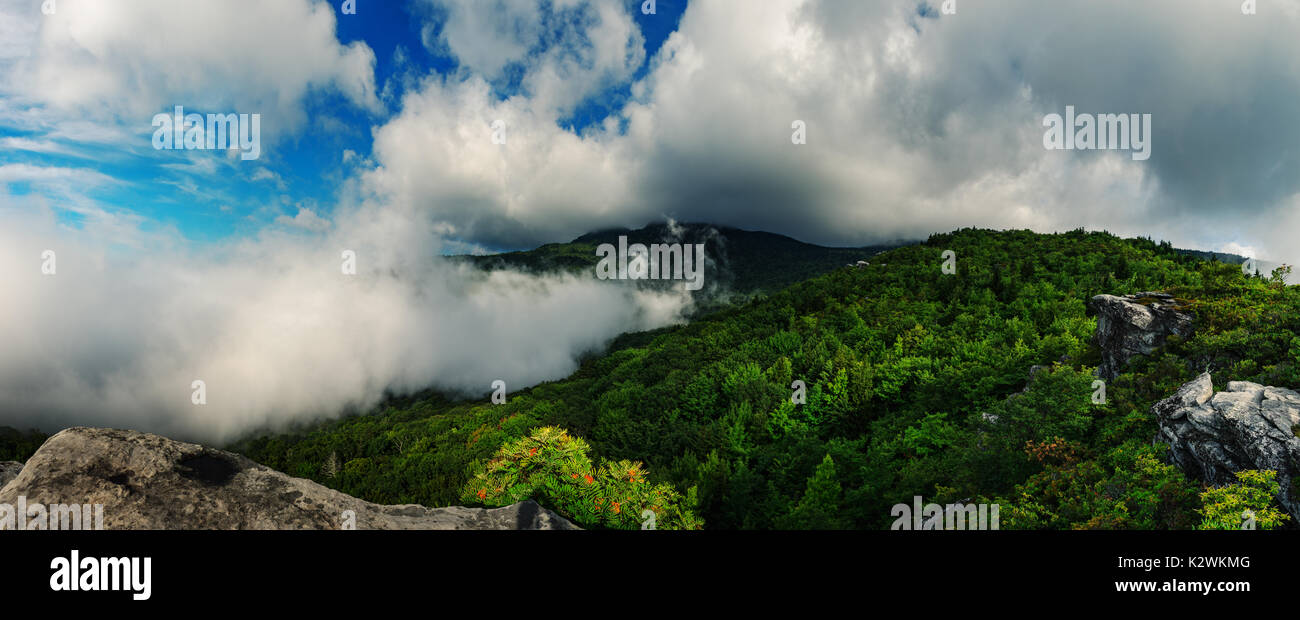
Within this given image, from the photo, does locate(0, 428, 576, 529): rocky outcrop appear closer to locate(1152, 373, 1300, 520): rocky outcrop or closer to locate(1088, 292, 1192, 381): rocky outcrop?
locate(1152, 373, 1300, 520): rocky outcrop

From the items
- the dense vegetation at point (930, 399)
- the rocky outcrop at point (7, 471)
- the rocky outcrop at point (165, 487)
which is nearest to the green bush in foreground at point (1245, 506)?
the dense vegetation at point (930, 399)

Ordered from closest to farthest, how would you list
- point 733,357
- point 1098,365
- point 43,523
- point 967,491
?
point 43,523
point 967,491
point 1098,365
point 733,357

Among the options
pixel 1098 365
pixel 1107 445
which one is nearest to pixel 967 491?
pixel 1107 445

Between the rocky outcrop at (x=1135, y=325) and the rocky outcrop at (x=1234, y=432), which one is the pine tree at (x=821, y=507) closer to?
the rocky outcrop at (x=1234, y=432)

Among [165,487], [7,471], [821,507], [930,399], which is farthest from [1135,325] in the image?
[7,471]

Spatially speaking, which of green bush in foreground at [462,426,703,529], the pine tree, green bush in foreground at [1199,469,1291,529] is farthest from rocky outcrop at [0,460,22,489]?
→ green bush in foreground at [1199,469,1291,529]
